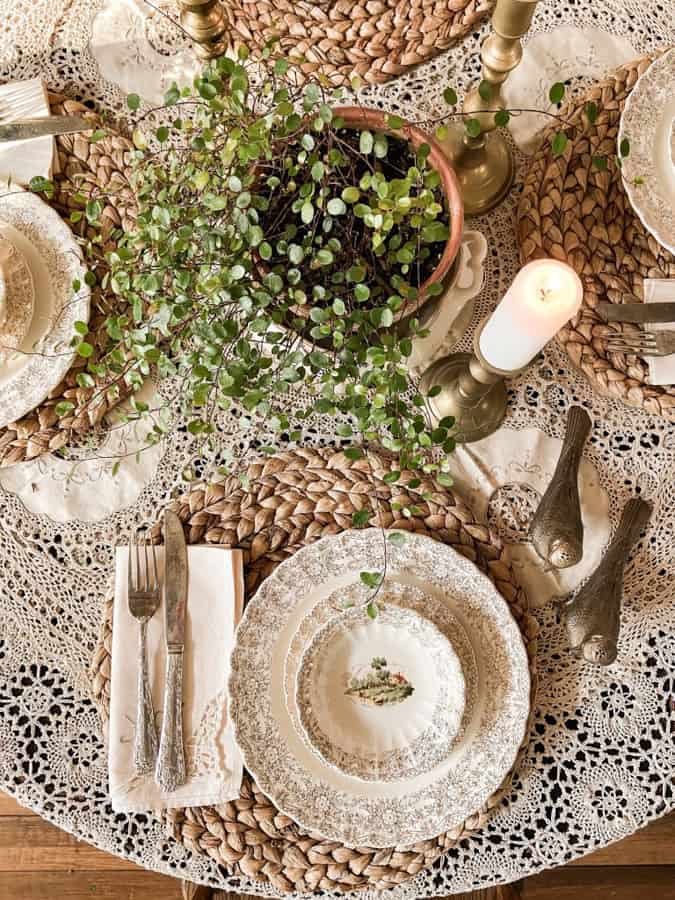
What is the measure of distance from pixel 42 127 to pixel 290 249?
0.51 meters

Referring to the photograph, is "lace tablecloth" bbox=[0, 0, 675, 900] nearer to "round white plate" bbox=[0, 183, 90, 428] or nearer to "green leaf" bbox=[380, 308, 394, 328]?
"round white plate" bbox=[0, 183, 90, 428]

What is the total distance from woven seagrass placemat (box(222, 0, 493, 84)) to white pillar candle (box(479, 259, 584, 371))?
0.45 metres

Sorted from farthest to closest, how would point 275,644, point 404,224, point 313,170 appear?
1. point 275,644
2. point 404,224
3. point 313,170

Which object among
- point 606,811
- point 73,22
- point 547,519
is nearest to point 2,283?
point 73,22

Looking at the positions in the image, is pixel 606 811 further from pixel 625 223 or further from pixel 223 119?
pixel 223 119

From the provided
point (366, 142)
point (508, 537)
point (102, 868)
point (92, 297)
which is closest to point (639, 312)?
point (508, 537)

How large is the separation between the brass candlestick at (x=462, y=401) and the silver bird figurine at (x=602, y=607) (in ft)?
0.70

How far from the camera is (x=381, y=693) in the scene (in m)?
0.95

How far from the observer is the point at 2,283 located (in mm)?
969

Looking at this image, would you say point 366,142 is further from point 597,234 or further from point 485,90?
point 597,234

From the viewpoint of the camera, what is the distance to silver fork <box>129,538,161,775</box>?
933 mm

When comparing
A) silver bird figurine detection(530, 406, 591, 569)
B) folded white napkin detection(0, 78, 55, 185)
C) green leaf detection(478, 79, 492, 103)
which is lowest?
silver bird figurine detection(530, 406, 591, 569)

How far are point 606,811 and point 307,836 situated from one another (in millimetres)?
371

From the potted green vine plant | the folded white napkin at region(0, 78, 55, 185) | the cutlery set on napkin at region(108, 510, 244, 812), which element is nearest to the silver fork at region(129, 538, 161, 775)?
the cutlery set on napkin at region(108, 510, 244, 812)
